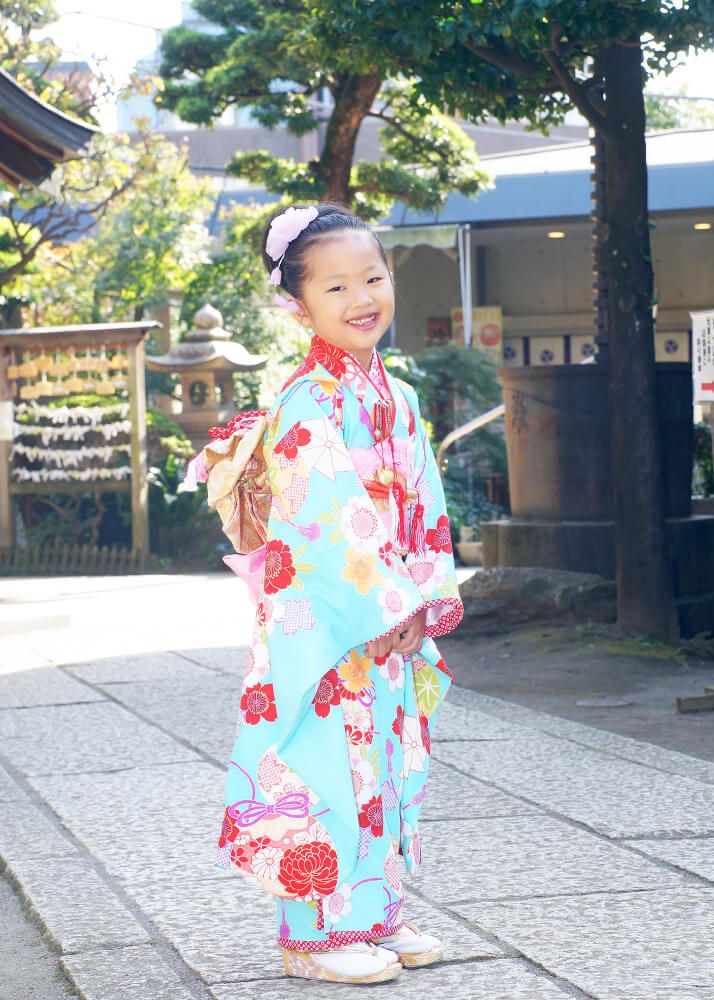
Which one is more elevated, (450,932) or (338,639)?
(338,639)

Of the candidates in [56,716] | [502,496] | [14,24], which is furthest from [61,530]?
[56,716]

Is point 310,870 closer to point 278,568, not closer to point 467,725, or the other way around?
point 278,568

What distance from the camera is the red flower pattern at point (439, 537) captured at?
124 inches

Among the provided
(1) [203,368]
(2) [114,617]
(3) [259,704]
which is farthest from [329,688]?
(1) [203,368]

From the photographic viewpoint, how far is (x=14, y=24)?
51.6 ft

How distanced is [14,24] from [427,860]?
45.9ft

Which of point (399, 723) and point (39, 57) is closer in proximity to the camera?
point (399, 723)

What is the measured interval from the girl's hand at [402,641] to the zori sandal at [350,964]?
1.92 ft

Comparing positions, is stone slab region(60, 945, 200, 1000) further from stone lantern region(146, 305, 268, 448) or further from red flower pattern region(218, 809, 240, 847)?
stone lantern region(146, 305, 268, 448)

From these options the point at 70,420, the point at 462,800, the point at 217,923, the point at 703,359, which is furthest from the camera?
the point at 70,420

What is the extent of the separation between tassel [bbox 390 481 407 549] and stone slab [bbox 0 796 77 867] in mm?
1448

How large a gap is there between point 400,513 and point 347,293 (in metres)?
0.48

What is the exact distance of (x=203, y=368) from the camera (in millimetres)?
14891

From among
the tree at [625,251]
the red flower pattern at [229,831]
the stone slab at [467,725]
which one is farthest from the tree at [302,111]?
the red flower pattern at [229,831]
